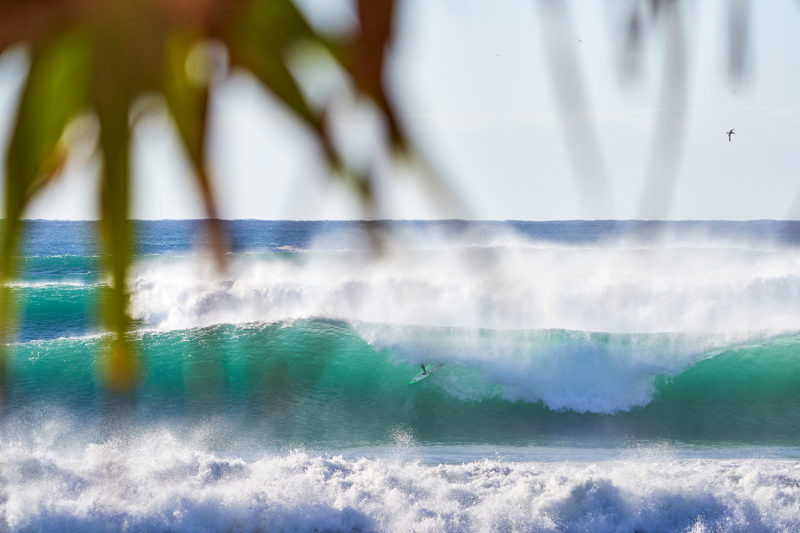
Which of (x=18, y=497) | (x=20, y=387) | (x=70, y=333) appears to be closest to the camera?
(x=18, y=497)

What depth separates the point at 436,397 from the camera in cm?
900

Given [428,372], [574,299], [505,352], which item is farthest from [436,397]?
[574,299]

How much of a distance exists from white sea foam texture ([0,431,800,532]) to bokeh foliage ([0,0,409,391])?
206 inches

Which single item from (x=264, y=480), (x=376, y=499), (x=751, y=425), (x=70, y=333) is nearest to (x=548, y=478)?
(x=376, y=499)

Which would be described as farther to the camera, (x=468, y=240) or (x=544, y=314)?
(x=544, y=314)

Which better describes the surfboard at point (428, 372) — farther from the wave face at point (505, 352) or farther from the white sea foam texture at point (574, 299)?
the white sea foam texture at point (574, 299)

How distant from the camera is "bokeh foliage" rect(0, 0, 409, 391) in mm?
302

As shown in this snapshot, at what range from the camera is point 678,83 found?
0.39 metres

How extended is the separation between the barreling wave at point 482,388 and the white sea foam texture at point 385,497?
1503 millimetres

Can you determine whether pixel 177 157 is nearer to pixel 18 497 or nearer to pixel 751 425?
pixel 18 497

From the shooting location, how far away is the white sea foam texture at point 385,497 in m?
5.38

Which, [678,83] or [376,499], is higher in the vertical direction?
[678,83]

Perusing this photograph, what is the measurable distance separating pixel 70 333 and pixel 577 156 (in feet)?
39.7

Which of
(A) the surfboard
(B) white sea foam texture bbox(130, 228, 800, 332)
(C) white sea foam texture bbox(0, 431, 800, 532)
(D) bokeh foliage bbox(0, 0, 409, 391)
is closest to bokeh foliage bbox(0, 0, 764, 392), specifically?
(D) bokeh foliage bbox(0, 0, 409, 391)
